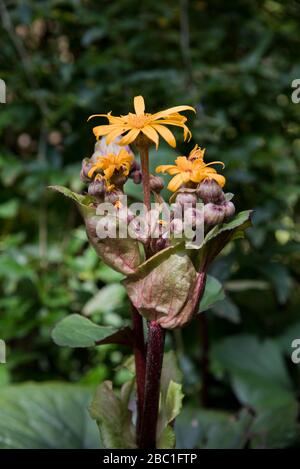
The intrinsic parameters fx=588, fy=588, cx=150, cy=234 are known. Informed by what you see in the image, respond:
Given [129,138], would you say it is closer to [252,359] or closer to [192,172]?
[192,172]

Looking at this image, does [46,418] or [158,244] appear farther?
[46,418]

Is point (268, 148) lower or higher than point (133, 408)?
higher

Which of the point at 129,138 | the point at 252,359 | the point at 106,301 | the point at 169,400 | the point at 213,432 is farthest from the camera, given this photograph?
the point at 252,359

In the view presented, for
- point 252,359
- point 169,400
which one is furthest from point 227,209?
point 252,359

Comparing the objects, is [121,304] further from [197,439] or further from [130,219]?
[130,219]

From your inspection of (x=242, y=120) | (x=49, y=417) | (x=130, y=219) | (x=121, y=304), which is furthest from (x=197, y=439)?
(x=242, y=120)

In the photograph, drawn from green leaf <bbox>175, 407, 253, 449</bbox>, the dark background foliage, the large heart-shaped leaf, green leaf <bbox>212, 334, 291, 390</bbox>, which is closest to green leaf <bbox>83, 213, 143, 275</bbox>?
the large heart-shaped leaf

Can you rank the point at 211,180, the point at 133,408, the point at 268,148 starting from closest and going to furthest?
the point at 211,180 → the point at 133,408 → the point at 268,148
